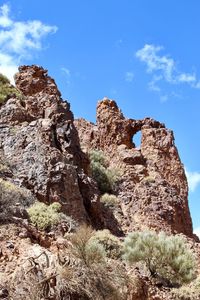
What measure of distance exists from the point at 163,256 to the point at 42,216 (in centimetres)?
420

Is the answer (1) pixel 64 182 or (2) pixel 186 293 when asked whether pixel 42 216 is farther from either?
(2) pixel 186 293

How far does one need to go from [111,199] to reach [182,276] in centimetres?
1054

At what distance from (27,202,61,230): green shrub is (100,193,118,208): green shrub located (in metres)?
8.91

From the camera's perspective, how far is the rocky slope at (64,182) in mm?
11484

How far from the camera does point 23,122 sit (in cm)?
2384

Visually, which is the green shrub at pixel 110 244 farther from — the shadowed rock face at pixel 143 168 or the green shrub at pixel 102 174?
the green shrub at pixel 102 174

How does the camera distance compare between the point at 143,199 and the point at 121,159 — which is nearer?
the point at 143,199

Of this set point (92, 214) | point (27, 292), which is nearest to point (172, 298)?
point (27, 292)

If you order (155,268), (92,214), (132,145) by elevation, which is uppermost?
(132,145)

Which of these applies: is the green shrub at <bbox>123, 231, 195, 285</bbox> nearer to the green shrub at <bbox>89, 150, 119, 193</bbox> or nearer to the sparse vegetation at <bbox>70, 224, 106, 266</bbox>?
the sparse vegetation at <bbox>70, 224, 106, 266</bbox>

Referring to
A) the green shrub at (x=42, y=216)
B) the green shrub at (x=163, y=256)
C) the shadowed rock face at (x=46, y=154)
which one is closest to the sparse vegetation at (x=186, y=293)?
the green shrub at (x=163, y=256)

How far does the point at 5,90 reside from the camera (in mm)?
26406

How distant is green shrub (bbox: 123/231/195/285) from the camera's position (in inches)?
648

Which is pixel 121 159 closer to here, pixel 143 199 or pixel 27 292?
pixel 143 199
